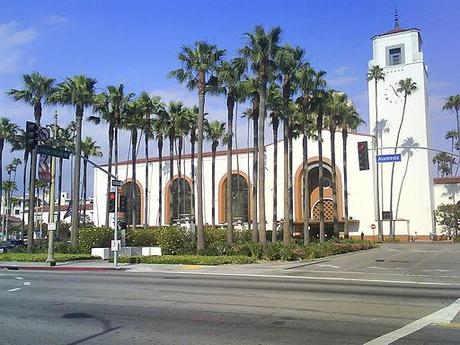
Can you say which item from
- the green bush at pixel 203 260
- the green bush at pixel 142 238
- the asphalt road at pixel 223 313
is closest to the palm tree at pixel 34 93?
the green bush at pixel 142 238

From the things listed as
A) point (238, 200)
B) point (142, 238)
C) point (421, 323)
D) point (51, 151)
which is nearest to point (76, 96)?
point (142, 238)

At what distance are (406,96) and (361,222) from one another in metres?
19.8

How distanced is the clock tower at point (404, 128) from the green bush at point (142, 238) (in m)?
42.0

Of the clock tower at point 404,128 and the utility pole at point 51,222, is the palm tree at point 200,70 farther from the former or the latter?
the clock tower at point 404,128

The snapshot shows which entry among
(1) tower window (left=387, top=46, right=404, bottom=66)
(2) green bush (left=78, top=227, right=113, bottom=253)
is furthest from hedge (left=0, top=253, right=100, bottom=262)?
(1) tower window (left=387, top=46, right=404, bottom=66)

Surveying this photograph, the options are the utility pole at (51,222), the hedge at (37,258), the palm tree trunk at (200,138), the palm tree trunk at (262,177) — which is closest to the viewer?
the utility pole at (51,222)

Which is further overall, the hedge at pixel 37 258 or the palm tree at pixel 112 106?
the palm tree at pixel 112 106

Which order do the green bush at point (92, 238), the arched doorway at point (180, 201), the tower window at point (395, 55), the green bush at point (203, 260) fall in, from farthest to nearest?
the arched doorway at point (180, 201) < the tower window at point (395, 55) < the green bush at point (92, 238) < the green bush at point (203, 260)

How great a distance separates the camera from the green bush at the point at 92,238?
137 ft

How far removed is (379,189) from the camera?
76000 millimetres

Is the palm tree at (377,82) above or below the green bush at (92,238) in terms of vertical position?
above

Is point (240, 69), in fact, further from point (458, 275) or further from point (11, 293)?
point (11, 293)

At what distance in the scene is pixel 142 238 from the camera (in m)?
43.3

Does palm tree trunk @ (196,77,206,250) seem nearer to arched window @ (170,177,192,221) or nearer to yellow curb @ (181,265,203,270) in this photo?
yellow curb @ (181,265,203,270)
